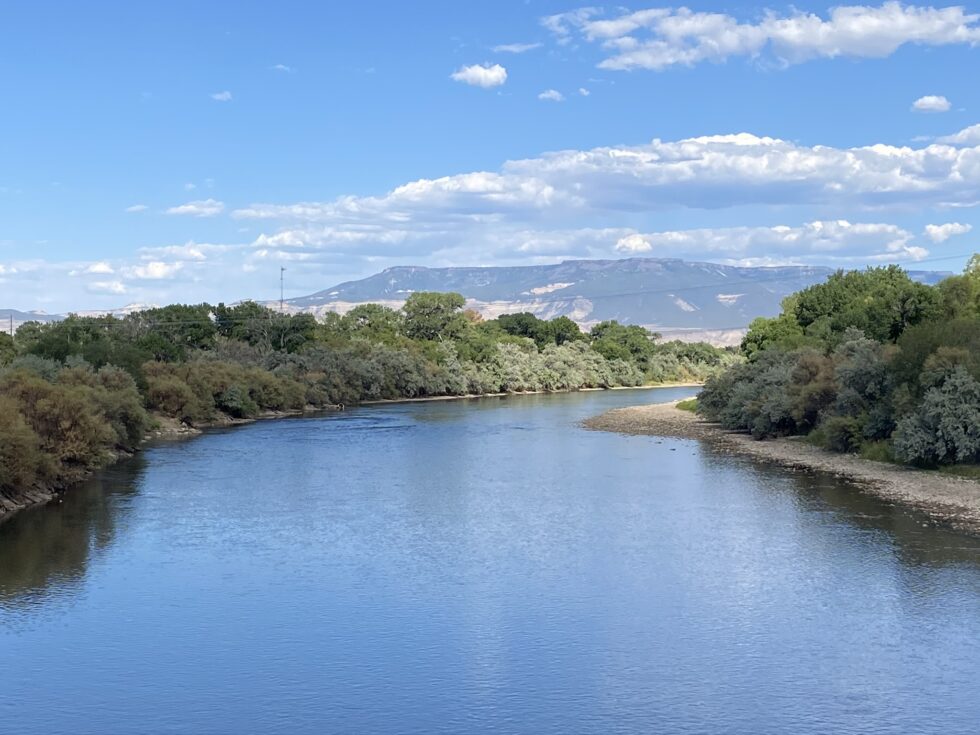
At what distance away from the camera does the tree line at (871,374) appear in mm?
42094

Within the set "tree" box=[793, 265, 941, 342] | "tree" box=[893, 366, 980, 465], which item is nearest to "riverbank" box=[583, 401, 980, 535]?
"tree" box=[893, 366, 980, 465]

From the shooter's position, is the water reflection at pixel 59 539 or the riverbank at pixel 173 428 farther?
the riverbank at pixel 173 428

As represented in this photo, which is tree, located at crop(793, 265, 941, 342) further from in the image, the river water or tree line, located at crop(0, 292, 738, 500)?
tree line, located at crop(0, 292, 738, 500)

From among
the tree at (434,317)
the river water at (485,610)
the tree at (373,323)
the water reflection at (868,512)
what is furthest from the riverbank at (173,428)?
the water reflection at (868,512)

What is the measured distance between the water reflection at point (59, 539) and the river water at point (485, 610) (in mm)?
148

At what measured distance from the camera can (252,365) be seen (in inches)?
3642

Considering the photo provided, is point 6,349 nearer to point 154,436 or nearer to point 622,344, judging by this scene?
point 154,436

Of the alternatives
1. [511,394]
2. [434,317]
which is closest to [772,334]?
[511,394]

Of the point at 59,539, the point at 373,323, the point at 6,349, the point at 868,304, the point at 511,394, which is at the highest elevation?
the point at 373,323

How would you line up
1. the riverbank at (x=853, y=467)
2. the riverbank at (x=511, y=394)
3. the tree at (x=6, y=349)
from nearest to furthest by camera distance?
the riverbank at (x=853, y=467)
the tree at (x=6, y=349)
the riverbank at (x=511, y=394)

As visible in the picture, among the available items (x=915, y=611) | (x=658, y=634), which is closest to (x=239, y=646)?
(x=658, y=634)

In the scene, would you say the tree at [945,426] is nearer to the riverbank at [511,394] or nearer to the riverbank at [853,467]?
the riverbank at [853,467]

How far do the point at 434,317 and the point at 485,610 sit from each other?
116259 mm

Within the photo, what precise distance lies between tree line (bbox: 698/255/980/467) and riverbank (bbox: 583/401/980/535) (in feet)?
3.15
